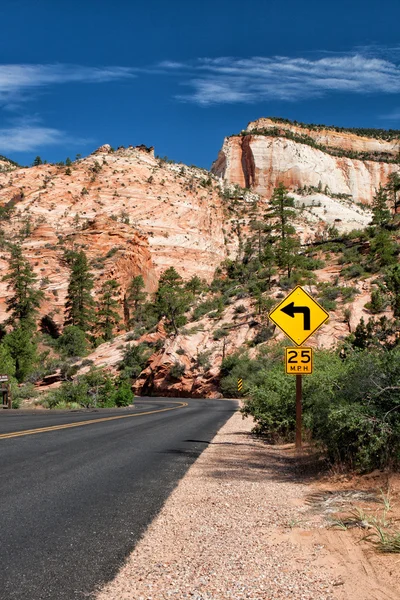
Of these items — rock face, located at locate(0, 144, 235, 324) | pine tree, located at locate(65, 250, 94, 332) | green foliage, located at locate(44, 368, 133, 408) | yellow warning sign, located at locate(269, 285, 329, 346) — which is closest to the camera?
yellow warning sign, located at locate(269, 285, 329, 346)

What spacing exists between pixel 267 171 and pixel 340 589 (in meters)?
139

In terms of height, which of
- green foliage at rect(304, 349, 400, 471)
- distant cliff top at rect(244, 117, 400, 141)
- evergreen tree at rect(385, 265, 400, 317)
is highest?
distant cliff top at rect(244, 117, 400, 141)

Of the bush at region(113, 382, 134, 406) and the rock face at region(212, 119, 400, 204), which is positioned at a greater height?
the rock face at region(212, 119, 400, 204)

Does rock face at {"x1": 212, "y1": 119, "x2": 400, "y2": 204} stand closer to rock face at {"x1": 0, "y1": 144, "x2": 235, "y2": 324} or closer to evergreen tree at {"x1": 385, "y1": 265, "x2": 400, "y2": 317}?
rock face at {"x1": 0, "y1": 144, "x2": 235, "y2": 324}

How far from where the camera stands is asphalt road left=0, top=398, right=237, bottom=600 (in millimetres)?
3990

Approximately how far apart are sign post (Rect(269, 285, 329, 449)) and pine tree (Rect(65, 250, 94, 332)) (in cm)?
5904

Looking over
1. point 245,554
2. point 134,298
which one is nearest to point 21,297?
point 134,298

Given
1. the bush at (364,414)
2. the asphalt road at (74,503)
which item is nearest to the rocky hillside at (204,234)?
the asphalt road at (74,503)

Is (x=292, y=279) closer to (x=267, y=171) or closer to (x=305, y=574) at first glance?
(x=305, y=574)

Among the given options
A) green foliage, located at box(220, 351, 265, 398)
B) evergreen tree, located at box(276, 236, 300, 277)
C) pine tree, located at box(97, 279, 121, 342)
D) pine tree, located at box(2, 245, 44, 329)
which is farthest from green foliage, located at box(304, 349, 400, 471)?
pine tree, located at box(97, 279, 121, 342)

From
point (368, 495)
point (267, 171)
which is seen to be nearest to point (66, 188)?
point (267, 171)

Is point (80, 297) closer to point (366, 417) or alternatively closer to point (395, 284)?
point (395, 284)

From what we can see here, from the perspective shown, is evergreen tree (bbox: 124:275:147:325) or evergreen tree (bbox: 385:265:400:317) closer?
evergreen tree (bbox: 385:265:400:317)

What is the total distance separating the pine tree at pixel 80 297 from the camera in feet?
223
